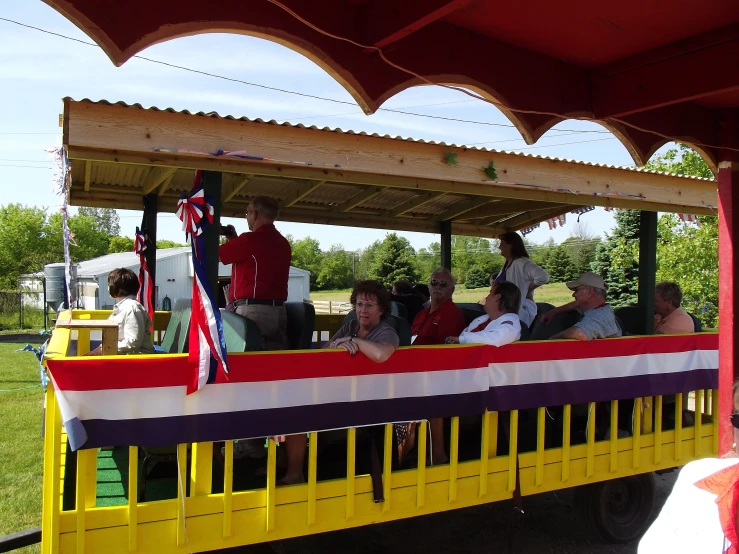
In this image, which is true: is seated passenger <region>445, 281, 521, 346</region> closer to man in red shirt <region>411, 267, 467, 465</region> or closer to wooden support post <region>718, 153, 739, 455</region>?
man in red shirt <region>411, 267, 467, 465</region>

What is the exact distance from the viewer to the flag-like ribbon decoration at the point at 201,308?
3.02 metres

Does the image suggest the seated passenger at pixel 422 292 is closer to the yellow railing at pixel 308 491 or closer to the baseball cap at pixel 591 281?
the baseball cap at pixel 591 281

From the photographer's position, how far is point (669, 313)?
5.66 meters

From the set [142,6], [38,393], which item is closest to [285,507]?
[142,6]

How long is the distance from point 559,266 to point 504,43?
161ft

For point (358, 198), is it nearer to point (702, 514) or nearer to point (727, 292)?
point (727, 292)

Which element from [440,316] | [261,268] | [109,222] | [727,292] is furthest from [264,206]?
[109,222]

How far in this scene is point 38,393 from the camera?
9445 millimetres

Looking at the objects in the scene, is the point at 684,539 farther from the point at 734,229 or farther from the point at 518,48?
the point at 734,229

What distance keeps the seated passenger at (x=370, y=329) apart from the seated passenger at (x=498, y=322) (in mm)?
568

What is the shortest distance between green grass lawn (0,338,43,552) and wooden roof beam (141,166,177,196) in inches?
101

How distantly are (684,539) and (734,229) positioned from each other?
3.48 m

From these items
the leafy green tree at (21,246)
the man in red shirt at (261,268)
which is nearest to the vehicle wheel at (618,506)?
the man in red shirt at (261,268)

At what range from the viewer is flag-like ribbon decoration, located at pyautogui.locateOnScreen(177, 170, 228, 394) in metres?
3.02
